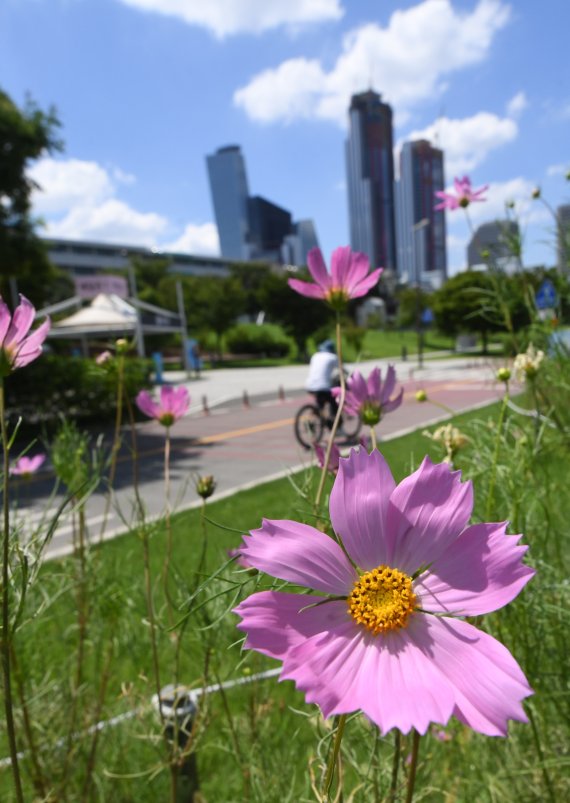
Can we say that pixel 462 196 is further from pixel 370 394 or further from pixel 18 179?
pixel 18 179

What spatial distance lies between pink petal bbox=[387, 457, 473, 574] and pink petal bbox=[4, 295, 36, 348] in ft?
1.08

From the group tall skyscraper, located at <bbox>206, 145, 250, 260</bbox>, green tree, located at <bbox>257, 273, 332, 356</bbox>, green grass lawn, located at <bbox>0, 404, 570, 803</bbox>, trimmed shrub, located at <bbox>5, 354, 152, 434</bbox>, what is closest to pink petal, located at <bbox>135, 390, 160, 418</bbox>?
green grass lawn, located at <bbox>0, 404, 570, 803</bbox>

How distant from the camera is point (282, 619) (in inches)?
13.0

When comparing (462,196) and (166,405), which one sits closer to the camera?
(166,405)

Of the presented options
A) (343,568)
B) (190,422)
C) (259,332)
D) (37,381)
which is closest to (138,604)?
(343,568)

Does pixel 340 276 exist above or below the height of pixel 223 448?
above

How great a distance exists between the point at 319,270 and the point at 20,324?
318mm

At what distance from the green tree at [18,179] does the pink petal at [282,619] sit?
338 inches

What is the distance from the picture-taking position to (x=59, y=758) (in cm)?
96

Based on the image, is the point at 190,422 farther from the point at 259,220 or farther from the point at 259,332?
the point at 259,220

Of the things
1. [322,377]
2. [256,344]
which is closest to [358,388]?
[322,377]

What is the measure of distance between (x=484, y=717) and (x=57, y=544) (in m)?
4.17

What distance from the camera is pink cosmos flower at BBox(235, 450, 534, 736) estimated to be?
0.30 metres

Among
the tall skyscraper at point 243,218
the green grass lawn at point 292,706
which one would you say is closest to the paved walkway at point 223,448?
the green grass lawn at point 292,706
